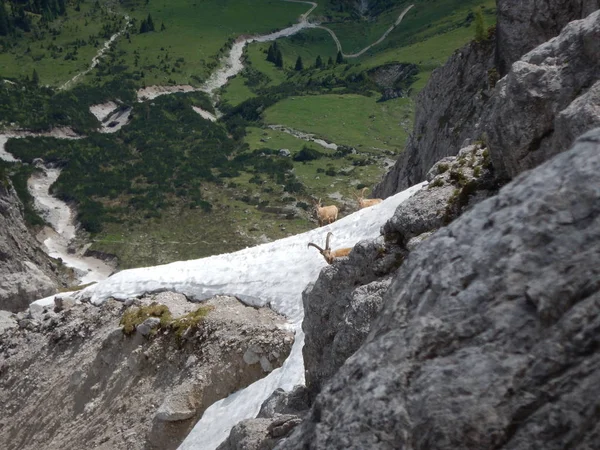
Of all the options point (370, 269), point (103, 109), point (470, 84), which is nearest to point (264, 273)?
point (370, 269)

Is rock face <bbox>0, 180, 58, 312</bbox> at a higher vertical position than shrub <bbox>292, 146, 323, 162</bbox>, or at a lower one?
lower

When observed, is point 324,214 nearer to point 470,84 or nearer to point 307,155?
point 470,84

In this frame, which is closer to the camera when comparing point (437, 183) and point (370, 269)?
point (370, 269)

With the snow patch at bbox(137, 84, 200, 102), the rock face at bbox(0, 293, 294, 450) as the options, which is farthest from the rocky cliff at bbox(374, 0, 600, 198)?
the snow patch at bbox(137, 84, 200, 102)

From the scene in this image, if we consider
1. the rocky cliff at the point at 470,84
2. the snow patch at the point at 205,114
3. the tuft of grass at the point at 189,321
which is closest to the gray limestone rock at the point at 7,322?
the tuft of grass at the point at 189,321

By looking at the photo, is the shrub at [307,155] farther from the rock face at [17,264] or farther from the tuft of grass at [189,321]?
the tuft of grass at [189,321]

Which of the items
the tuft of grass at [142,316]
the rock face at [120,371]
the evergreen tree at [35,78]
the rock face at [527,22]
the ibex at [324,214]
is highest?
the evergreen tree at [35,78]

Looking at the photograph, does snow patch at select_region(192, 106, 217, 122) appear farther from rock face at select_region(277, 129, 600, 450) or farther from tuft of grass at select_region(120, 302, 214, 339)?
rock face at select_region(277, 129, 600, 450)
